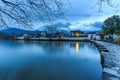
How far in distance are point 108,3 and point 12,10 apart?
130 cm

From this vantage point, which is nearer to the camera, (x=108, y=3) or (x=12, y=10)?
(x=108, y=3)

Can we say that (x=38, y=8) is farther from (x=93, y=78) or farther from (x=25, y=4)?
(x=93, y=78)

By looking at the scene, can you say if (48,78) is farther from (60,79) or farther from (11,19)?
(11,19)

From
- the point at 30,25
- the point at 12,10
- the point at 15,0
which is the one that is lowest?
the point at 30,25

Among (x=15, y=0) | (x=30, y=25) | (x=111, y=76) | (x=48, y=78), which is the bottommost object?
(x=48, y=78)

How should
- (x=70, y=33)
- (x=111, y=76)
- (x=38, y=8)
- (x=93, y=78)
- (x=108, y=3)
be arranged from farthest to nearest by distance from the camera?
1. (x=70, y=33)
2. (x=93, y=78)
3. (x=111, y=76)
4. (x=38, y=8)
5. (x=108, y=3)

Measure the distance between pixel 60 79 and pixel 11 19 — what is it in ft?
16.0

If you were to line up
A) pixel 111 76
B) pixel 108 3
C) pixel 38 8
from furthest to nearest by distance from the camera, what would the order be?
pixel 111 76, pixel 38 8, pixel 108 3

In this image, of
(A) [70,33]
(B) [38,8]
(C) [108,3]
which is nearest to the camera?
(C) [108,3]

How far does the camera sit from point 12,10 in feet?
7.37

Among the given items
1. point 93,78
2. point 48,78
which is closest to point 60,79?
point 48,78

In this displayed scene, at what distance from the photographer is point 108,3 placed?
209 centimetres

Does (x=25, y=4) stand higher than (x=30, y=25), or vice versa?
(x=25, y=4)

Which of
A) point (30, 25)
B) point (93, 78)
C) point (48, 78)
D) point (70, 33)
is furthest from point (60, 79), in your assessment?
point (70, 33)
